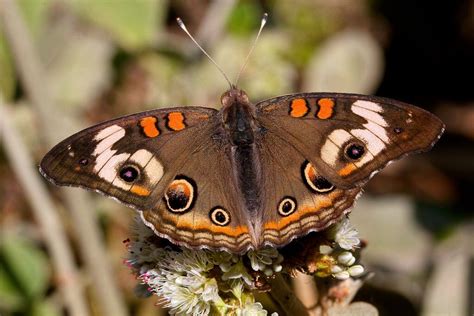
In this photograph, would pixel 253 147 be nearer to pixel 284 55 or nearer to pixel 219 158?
pixel 219 158

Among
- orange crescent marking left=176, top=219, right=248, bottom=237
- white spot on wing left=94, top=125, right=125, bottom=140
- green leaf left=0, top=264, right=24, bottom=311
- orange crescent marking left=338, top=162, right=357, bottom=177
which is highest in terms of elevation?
green leaf left=0, top=264, right=24, bottom=311

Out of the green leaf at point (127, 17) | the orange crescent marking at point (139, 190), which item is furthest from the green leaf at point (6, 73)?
the orange crescent marking at point (139, 190)

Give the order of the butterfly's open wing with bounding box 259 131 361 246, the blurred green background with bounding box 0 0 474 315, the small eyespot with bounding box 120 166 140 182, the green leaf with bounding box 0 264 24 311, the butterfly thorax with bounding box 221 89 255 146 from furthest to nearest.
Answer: the green leaf with bounding box 0 264 24 311, the blurred green background with bounding box 0 0 474 315, the butterfly thorax with bounding box 221 89 255 146, the small eyespot with bounding box 120 166 140 182, the butterfly's open wing with bounding box 259 131 361 246

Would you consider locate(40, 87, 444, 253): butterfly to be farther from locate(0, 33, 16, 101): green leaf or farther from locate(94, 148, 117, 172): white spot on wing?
locate(0, 33, 16, 101): green leaf

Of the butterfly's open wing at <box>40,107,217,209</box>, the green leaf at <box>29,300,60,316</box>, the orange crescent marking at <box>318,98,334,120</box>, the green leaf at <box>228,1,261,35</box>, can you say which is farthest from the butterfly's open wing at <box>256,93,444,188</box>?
the green leaf at <box>228,1,261,35</box>

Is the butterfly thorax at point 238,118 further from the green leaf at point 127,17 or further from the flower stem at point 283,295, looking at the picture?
the green leaf at point 127,17

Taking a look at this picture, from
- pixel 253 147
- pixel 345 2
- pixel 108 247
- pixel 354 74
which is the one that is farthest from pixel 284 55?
pixel 253 147
